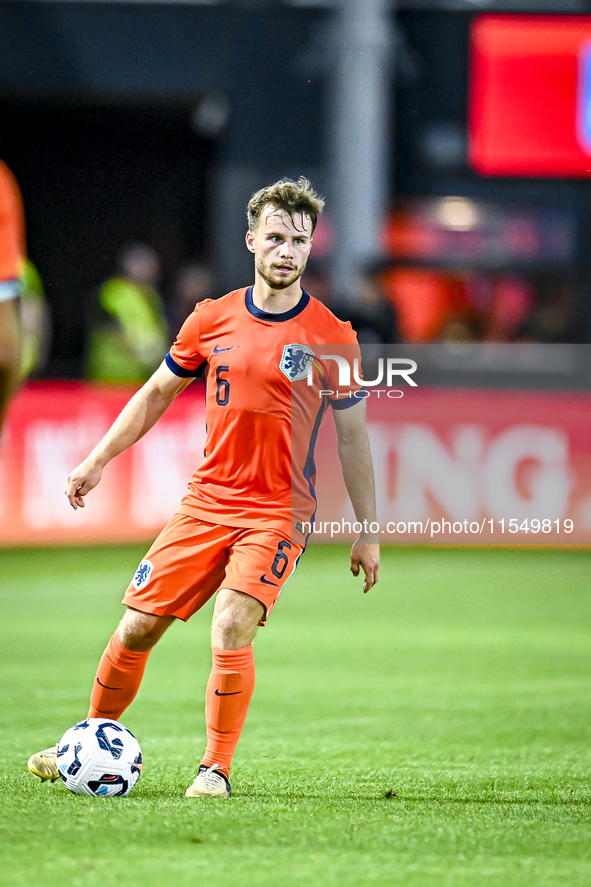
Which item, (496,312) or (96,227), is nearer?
(496,312)

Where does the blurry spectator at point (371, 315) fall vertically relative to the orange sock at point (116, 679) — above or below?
above

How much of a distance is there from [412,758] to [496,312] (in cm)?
1411

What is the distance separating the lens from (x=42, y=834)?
4344mm

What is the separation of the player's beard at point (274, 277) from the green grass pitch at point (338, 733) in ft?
6.10

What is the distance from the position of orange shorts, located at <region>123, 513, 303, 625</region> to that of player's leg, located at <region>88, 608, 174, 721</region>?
0.19ft

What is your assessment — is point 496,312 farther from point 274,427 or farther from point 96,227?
point 274,427

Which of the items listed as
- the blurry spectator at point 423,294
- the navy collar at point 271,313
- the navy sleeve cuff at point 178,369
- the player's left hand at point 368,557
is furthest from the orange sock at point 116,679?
the blurry spectator at point 423,294

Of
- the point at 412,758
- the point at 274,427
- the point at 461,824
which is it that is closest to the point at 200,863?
the point at 461,824

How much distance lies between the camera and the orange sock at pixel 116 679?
5.21 metres

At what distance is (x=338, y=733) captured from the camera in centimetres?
674

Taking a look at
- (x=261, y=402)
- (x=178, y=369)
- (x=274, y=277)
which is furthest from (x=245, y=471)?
(x=274, y=277)

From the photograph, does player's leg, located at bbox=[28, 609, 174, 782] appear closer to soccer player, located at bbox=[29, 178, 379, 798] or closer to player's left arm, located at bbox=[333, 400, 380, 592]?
soccer player, located at bbox=[29, 178, 379, 798]

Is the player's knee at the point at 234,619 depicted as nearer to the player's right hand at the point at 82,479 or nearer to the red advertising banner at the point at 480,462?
the player's right hand at the point at 82,479

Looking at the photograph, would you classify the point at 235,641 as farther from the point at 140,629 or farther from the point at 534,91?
the point at 534,91
